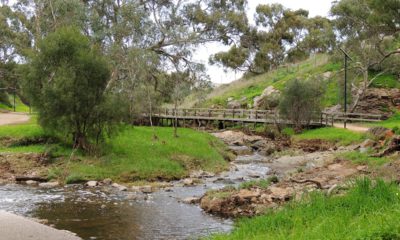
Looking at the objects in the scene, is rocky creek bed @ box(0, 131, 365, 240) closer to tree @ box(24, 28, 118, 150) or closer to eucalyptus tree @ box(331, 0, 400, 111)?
tree @ box(24, 28, 118, 150)

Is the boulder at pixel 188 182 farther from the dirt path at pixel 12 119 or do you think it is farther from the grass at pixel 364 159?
the dirt path at pixel 12 119

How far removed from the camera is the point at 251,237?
9.98m

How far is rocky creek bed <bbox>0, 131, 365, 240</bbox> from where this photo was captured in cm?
1386

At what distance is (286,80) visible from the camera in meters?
66.0

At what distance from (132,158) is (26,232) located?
47.4 ft

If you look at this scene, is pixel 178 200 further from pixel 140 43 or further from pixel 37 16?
pixel 37 16

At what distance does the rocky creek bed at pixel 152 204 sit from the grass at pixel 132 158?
1.45m

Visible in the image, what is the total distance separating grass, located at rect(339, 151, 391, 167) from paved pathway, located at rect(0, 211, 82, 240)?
14.6 metres

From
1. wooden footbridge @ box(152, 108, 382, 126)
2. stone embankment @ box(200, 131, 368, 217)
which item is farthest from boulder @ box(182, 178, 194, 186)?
wooden footbridge @ box(152, 108, 382, 126)

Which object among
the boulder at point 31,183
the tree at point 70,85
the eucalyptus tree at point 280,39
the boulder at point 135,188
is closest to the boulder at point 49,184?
the boulder at point 31,183

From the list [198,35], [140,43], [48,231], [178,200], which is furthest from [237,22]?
[48,231]

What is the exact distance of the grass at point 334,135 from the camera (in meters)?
34.5

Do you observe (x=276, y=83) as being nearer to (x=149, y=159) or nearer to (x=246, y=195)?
(x=149, y=159)

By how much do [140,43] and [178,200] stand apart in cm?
1725
